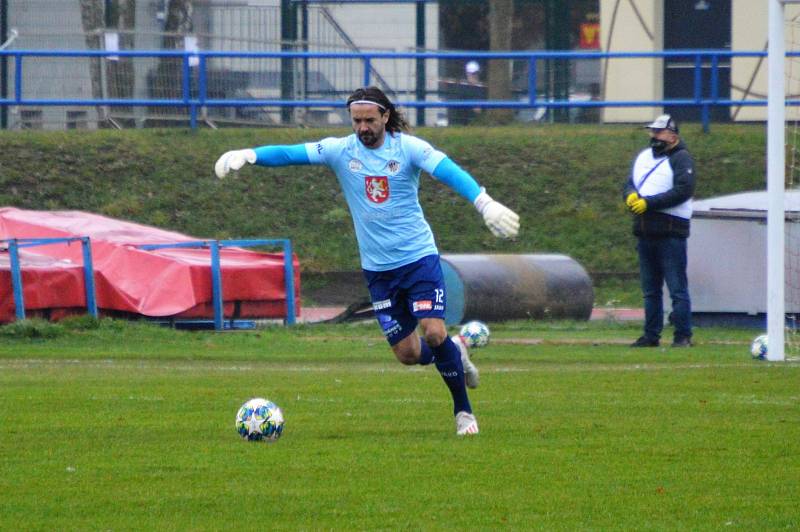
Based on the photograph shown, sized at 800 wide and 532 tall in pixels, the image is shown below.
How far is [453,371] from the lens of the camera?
891cm

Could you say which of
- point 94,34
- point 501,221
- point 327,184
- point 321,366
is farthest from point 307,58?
point 501,221

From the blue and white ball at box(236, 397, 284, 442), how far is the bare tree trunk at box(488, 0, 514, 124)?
18.7 metres

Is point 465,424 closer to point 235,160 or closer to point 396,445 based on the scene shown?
point 396,445

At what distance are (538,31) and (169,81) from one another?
10.4 meters

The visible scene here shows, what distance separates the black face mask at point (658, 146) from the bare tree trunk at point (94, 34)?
41.6 ft

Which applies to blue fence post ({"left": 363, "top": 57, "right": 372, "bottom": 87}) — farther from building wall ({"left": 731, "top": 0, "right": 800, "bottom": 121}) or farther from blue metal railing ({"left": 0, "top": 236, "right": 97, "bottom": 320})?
blue metal railing ({"left": 0, "top": 236, "right": 97, "bottom": 320})

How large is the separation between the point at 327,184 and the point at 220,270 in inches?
299

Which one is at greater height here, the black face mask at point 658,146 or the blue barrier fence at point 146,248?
the black face mask at point 658,146

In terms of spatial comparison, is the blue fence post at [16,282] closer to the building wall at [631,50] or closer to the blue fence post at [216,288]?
the blue fence post at [216,288]

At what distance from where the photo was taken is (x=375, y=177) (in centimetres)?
887

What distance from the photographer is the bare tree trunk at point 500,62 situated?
26.7 metres

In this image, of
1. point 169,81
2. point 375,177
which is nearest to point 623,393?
point 375,177

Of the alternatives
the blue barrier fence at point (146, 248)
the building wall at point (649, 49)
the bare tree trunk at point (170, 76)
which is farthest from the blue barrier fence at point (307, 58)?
the blue barrier fence at point (146, 248)

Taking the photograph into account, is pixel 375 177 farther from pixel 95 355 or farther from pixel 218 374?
pixel 95 355
